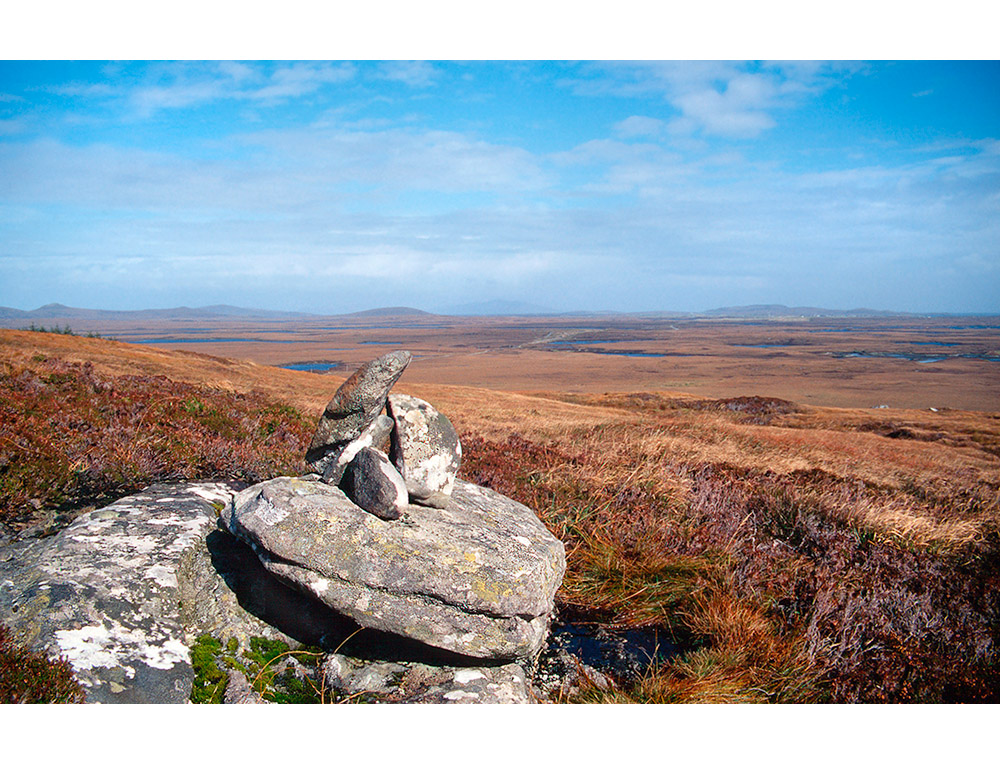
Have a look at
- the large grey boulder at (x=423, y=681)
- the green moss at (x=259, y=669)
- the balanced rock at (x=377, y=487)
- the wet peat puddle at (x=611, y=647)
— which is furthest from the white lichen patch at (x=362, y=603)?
the wet peat puddle at (x=611, y=647)

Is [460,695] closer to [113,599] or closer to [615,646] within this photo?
[615,646]

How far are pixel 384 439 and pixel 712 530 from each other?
4.59m

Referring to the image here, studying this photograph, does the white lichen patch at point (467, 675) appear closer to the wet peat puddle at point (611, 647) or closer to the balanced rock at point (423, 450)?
the wet peat puddle at point (611, 647)

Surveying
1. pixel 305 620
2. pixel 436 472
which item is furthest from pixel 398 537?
pixel 305 620

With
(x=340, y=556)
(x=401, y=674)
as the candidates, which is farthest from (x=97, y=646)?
(x=401, y=674)

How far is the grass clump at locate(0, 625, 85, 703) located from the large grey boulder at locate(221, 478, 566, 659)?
4.54ft

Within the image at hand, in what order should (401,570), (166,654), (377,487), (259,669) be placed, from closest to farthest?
(166,654) < (259,669) < (401,570) < (377,487)

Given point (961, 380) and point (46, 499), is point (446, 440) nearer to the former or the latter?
point (46, 499)

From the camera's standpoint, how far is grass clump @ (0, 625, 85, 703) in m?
3.49

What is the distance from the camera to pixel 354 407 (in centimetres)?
555

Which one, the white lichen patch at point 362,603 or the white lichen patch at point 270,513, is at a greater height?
the white lichen patch at point 270,513

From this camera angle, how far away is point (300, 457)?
8.36 meters

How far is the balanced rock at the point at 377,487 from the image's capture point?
16.6 ft

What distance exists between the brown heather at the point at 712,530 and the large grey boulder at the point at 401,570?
984 mm
